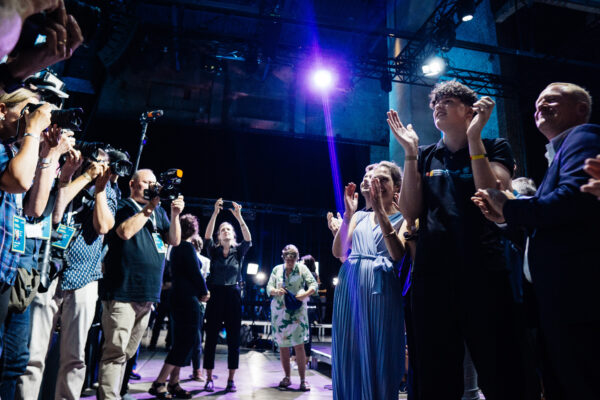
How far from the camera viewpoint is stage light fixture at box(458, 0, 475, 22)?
610 cm

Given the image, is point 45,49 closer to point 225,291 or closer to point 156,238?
point 156,238

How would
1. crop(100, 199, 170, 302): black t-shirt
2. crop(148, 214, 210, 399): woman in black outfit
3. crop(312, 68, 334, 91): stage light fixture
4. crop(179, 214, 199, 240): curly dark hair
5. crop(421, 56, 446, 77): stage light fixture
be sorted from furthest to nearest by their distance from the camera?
crop(312, 68, 334, 91): stage light fixture < crop(421, 56, 446, 77): stage light fixture < crop(179, 214, 199, 240): curly dark hair < crop(148, 214, 210, 399): woman in black outfit < crop(100, 199, 170, 302): black t-shirt

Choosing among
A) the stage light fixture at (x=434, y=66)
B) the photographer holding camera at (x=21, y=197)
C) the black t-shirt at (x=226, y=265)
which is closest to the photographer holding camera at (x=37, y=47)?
the photographer holding camera at (x=21, y=197)

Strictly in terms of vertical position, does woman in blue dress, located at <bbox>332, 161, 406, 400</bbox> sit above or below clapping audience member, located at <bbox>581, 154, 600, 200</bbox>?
below

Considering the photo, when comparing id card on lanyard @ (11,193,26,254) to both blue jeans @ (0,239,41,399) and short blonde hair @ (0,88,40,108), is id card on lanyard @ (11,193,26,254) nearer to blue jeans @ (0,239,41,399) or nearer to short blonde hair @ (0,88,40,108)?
blue jeans @ (0,239,41,399)

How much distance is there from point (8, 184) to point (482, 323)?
1731 mm

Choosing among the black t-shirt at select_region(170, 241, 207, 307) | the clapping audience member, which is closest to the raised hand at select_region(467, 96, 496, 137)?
the clapping audience member

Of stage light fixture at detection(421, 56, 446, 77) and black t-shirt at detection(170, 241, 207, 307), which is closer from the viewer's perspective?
black t-shirt at detection(170, 241, 207, 307)

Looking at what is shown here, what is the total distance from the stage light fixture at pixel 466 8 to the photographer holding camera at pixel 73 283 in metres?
6.34

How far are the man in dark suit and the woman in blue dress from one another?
637 mm

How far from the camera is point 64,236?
210cm

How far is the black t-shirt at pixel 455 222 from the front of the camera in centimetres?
139

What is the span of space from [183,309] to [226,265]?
0.75 m

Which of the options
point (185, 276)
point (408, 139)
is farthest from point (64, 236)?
point (408, 139)
